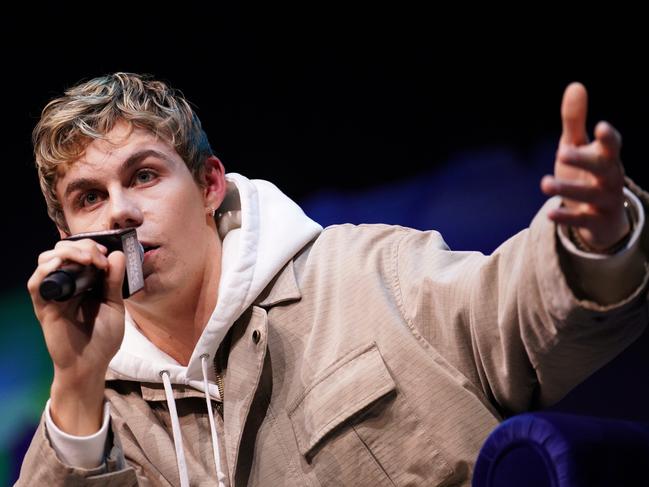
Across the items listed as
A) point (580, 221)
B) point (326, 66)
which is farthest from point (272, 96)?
point (580, 221)

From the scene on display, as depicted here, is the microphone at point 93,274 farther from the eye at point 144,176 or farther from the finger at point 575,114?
the finger at point 575,114

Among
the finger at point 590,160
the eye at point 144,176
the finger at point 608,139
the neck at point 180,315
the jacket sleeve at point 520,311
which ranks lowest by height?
the neck at point 180,315

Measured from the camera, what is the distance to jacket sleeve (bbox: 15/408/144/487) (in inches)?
56.1

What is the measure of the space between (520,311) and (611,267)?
18 centimetres

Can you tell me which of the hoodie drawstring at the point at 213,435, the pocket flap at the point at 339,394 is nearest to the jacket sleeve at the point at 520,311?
the pocket flap at the point at 339,394

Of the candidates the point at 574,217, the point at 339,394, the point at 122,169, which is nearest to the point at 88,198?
the point at 122,169

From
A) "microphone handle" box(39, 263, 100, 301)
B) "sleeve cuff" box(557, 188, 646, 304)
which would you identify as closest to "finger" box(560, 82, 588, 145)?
"sleeve cuff" box(557, 188, 646, 304)

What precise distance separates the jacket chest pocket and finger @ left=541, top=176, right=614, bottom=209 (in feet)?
1.90

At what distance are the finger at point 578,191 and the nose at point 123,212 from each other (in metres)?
0.86

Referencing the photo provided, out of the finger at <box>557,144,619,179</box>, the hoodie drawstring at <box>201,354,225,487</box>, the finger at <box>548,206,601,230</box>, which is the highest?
the finger at <box>557,144,619,179</box>

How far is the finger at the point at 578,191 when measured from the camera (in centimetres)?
103

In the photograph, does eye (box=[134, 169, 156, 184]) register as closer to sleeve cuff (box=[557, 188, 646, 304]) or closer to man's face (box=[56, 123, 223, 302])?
man's face (box=[56, 123, 223, 302])

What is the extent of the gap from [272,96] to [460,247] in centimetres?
68

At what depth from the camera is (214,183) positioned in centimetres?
187
